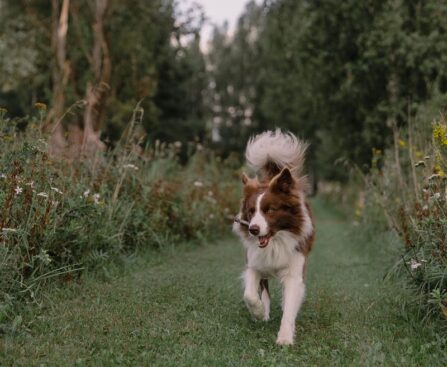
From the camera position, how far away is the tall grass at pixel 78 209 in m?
5.36

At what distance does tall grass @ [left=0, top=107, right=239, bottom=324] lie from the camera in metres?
5.36

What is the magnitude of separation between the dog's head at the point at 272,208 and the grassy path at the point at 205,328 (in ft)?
2.83

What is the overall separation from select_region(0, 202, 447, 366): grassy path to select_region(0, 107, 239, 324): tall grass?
0.35 metres

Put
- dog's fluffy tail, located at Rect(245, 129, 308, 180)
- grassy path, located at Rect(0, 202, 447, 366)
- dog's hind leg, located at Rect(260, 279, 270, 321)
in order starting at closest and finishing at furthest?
grassy path, located at Rect(0, 202, 447, 366), dog's hind leg, located at Rect(260, 279, 270, 321), dog's fluffy tail, located at Rect(245, 129, 308, 180)

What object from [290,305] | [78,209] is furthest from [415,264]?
[78,209]

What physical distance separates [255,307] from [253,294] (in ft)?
0.41

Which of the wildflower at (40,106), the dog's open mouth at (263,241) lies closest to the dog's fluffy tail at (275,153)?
the dog's open mouth at (263,241)

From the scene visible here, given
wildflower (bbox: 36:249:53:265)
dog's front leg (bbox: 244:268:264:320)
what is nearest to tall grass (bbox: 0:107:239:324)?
wildflower (bbox: 36:249:53:265)

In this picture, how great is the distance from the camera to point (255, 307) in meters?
5.28

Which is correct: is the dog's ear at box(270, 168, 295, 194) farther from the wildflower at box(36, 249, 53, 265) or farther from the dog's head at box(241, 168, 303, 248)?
the wildflower at box(36, 249, 53, 265)

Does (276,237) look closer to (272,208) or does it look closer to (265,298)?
(272,208)

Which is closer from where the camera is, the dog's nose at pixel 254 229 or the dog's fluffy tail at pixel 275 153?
the dog's nose at pixel 254 229

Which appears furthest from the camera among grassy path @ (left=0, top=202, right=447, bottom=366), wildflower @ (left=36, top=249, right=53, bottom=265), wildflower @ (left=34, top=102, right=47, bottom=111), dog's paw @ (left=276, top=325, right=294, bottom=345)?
wildflower @ (left=34, top=102, right=47, bottom=111)

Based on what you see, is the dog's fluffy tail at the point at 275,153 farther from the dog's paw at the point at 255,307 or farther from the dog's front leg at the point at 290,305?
the dog's paw at the point at 255,307
